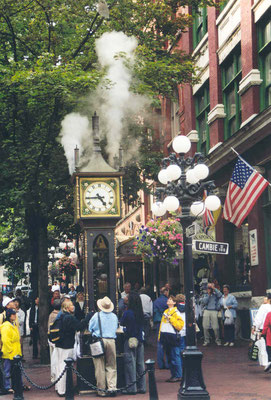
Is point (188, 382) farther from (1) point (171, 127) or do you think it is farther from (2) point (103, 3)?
(1) point (171, 127)

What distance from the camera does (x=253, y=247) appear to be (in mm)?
19250

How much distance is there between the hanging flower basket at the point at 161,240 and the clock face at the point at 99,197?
9.80m

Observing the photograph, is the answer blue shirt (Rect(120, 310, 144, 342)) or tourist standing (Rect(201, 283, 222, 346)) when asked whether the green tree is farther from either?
blue shirt (Rect(120, 310, 144, 342))

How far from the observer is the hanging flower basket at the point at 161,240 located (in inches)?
899

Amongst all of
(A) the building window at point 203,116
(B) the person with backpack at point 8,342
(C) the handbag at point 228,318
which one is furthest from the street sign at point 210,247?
(A) the building window at point 203,116

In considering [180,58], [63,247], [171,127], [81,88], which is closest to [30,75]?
[81,88]

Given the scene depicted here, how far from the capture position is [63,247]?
3559 cm

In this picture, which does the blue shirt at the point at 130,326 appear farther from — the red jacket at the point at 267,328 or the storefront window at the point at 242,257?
the storefront window at the point at 242,257

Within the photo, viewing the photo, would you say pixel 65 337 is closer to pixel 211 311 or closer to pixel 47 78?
pixel 47 78

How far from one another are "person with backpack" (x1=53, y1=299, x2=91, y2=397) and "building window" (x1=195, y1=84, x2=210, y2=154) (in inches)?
541

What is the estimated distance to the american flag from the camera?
1611 cm

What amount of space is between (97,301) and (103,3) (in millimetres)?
8376

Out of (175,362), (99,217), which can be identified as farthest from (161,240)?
(99,217)

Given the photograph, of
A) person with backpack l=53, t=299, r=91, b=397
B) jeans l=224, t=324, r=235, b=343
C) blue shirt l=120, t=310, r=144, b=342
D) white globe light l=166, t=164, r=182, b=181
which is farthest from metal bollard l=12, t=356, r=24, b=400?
jeans l=224, t=324, r=235, b=343
